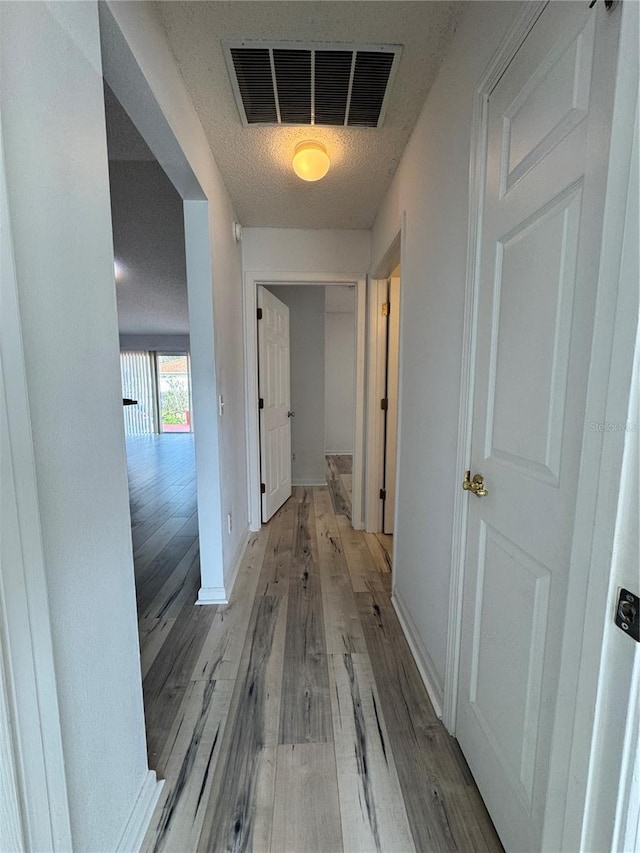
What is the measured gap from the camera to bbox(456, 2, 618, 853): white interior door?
0.69m

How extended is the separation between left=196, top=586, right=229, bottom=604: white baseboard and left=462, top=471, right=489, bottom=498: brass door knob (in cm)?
157

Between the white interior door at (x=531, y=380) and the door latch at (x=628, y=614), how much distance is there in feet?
0.67

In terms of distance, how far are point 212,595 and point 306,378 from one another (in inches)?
108

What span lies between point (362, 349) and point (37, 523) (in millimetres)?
2509

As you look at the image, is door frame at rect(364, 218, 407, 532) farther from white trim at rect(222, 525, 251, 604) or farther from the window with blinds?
the window with blinds

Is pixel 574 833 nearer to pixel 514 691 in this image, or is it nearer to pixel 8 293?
pixel 514 691

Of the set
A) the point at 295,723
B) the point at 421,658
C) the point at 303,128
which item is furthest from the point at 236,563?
the point at 303,128

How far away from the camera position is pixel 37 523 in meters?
0.62

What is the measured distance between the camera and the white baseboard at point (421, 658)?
1.37 meters

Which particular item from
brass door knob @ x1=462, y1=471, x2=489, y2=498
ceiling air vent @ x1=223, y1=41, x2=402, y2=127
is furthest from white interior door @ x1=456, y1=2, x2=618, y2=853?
ceiling air vent @ x1=223, y1=41, x2=402, y2=127

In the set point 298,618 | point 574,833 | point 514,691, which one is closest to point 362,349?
point 298,618

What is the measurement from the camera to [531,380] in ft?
2.80

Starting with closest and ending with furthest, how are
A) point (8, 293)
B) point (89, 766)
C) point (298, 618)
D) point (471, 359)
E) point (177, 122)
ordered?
point (8, 293)
point (89, 766)
point (471, 359)
point (177, 122)
point (298, 618)

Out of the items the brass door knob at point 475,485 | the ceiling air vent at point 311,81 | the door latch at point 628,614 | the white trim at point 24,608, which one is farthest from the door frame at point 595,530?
the ceiling air vent at point 311,81
